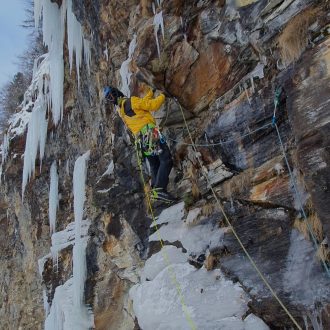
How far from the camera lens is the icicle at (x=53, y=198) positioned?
28.6 feet

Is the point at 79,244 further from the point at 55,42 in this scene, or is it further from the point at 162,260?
the point at 55,42

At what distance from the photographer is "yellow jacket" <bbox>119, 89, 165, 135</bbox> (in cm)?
459

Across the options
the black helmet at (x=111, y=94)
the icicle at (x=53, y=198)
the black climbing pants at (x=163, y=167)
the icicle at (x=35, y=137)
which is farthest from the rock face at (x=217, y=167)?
the icicle at (x=35, y=137)

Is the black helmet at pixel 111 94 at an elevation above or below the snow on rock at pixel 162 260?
above

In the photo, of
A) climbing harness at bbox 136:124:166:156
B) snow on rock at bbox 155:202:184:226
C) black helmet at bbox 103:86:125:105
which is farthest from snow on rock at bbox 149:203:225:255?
black helmet at bbox 103:86:125:105

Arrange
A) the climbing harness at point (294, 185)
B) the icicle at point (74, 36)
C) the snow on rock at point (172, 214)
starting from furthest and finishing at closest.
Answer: the icicle at point (74, 36) → the snow on rock at point (172, 214) → the climbing harness at point (294, 185)

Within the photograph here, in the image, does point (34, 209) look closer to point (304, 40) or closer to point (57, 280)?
point (57, 280)

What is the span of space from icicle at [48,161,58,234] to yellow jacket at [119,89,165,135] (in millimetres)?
4451

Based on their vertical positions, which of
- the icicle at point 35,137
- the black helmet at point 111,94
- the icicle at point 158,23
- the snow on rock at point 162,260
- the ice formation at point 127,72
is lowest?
the snow on rock at point 162,260

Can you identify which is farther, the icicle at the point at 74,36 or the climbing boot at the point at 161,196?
the icicle at the point at 74,36

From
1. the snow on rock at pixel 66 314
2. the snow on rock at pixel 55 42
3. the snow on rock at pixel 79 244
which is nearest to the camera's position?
the snow on rock at pixel 66 314

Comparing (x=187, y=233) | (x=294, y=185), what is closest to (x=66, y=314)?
(x=187, y=233)

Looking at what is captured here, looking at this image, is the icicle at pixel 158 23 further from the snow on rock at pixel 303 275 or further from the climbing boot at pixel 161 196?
the snow on rock at pixel 303 275

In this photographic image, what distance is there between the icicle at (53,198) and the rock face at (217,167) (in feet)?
4.01
